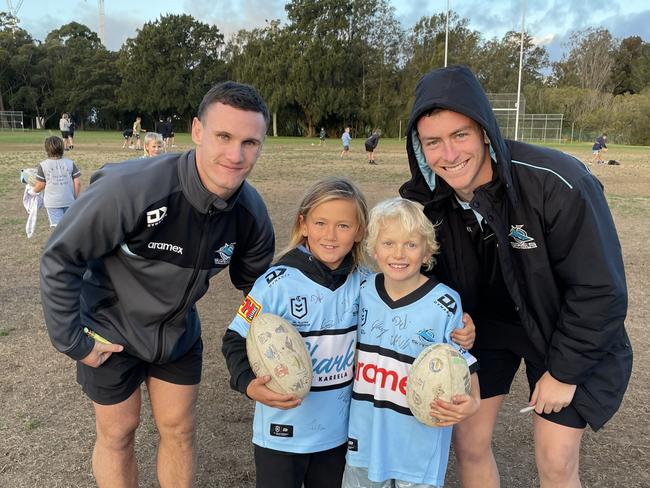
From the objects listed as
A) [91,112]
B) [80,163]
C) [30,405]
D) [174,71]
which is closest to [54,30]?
[91,112]

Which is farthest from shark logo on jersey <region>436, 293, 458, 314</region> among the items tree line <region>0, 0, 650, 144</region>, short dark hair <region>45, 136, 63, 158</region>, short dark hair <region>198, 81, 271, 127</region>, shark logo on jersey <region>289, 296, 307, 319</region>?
tree line <region>0, 0, 650, 144</region>

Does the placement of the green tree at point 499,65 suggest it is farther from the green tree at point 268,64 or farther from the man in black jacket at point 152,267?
the man in black jacket at point 152,267

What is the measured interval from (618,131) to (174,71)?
54.6 m

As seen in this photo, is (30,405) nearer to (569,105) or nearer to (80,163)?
(80,163)

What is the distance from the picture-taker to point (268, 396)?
8.53 feet

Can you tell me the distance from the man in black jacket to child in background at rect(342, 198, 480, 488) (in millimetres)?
873

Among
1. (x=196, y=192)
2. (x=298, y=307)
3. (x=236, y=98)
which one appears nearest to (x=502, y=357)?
(x=298, y=307)

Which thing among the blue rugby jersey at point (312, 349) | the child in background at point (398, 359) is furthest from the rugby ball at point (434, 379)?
the blue rugby jersey at point (312, 349)

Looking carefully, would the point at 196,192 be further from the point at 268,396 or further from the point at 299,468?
the point at 299,468

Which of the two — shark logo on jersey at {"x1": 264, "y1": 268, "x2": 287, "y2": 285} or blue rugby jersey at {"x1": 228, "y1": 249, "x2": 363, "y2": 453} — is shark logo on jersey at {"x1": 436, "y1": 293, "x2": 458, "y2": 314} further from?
shark logo on jersey at {"x1": 264, "y1": 268, "x2": 287, "y2": 285}

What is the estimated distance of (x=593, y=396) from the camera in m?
2.65

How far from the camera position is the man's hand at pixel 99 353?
2.88 m

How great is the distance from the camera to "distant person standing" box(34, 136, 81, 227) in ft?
28.9

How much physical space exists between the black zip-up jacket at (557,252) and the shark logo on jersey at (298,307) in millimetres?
973
